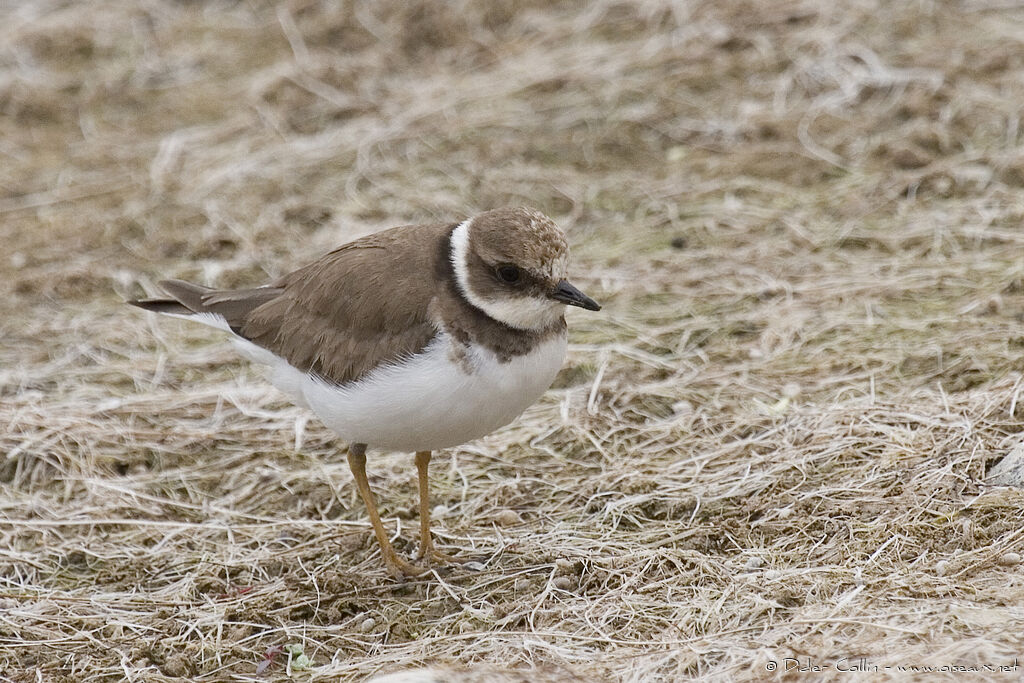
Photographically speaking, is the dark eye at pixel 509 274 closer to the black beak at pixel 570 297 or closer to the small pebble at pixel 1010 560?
the black beak at pixel 570 297

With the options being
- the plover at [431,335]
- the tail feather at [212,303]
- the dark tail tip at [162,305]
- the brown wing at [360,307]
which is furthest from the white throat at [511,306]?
the dark tail tip at [162,305]

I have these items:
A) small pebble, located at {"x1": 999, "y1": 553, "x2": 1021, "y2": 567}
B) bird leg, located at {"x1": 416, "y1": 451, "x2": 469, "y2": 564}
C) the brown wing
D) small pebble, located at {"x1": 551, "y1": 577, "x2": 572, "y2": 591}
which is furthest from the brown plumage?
small pebble, located at {"x1": 999, "y1": 553, "x2": 1021, "y2": 567}

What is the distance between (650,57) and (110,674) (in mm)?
6838

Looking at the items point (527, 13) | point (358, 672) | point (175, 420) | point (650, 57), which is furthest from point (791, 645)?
point (527, 13)

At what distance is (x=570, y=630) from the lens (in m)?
4.79

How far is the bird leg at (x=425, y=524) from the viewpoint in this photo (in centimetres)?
555

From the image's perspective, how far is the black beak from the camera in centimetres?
502

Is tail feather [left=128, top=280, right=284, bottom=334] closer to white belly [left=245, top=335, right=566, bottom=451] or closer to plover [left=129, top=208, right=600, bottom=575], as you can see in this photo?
plover [left=129, top=208, right=600, bottom=575]

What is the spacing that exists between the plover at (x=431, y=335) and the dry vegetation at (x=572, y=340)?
75cm

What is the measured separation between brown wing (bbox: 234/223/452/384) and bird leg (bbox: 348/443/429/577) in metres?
0.42

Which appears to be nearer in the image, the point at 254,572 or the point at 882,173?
the point at 254,572

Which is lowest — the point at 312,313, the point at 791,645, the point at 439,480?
the point at 439,480

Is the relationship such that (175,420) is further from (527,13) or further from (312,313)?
(527,13)

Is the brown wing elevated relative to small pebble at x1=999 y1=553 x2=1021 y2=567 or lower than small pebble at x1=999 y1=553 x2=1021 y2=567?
elevated
